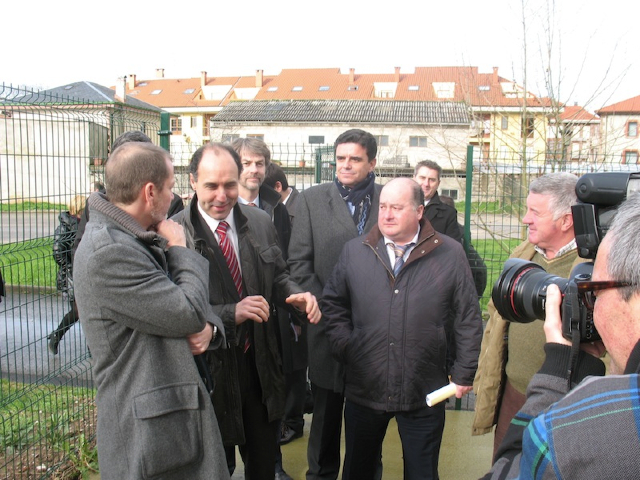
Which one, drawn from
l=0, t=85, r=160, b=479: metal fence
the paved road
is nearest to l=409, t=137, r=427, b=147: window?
the paved road

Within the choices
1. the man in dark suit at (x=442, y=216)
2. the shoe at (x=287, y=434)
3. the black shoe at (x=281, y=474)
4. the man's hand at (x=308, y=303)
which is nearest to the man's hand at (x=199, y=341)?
the man's hand at (x=308, y=303)

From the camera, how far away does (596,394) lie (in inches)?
39.0

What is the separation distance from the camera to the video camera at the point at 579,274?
140 cm

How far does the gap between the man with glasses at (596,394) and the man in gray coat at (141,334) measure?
1.13 metres

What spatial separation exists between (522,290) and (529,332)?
1085 millimetres

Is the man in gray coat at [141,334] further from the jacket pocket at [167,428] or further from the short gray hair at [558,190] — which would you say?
the short gray hair at [558,190]

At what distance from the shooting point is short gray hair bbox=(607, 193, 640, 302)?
3.70 ft

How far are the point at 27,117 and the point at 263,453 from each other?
2.72 m

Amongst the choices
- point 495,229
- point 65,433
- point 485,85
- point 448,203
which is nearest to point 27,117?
point 65,433

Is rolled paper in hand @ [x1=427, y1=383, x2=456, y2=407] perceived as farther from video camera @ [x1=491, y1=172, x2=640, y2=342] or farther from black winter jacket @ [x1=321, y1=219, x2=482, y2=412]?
video camera @ [x1=491, y1=172, x2=640, y2=342]

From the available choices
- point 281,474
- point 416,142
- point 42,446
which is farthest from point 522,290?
point 416,142

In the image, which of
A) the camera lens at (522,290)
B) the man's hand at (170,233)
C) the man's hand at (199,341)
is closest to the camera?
the camera lens at (522,290)

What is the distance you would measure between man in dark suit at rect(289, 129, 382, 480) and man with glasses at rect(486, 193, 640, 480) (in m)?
2.09

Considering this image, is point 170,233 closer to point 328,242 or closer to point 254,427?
point 254,427
